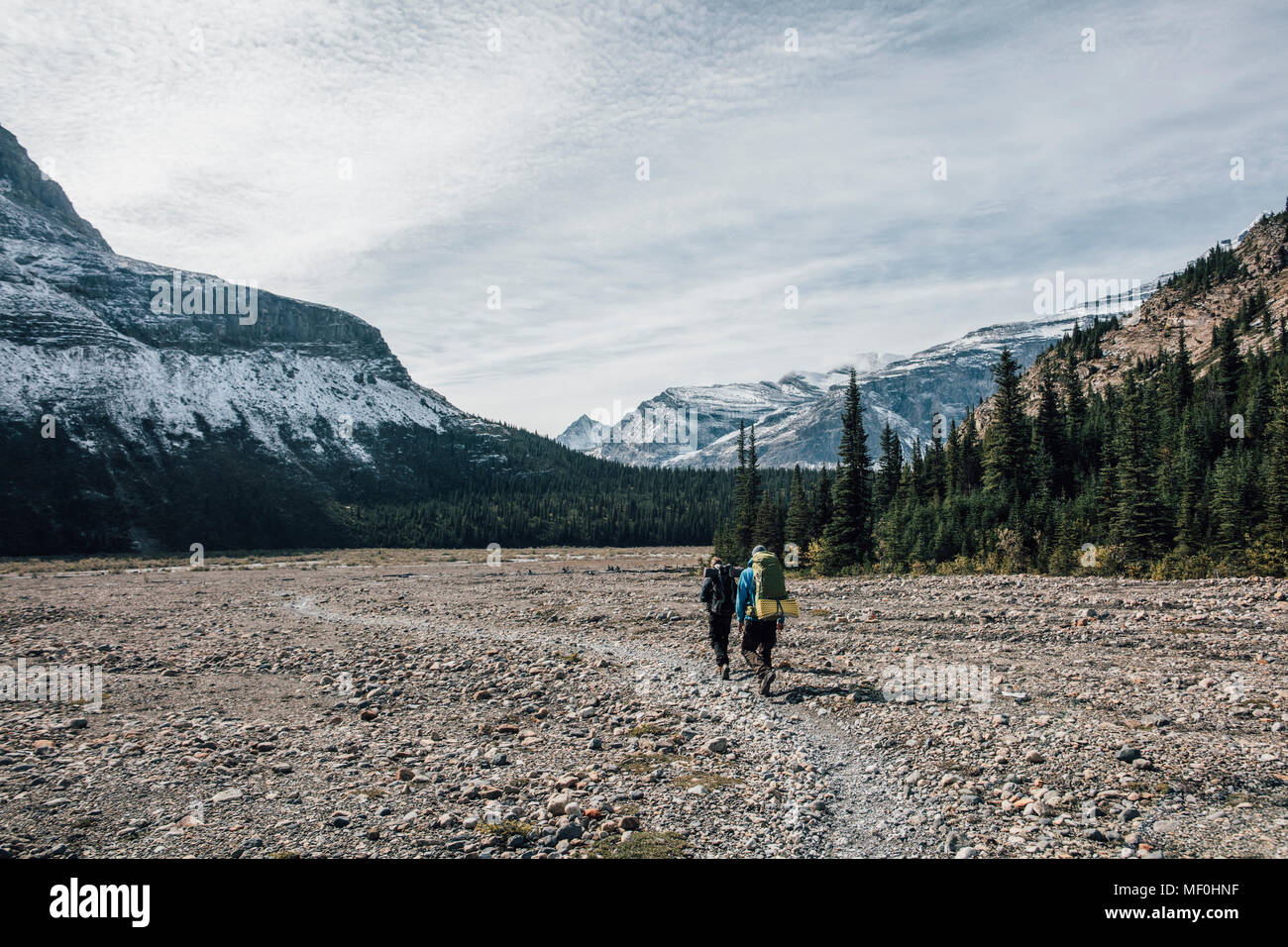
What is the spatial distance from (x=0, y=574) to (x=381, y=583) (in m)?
55.2

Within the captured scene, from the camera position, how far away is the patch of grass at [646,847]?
7039 mm

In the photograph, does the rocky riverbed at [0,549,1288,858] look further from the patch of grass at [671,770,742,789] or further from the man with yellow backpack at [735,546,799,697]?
the man with yellow backpack at [735,546,799,697]

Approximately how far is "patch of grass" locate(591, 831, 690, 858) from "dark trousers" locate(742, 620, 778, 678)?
7.07 metres

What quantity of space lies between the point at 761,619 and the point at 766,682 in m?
1.34

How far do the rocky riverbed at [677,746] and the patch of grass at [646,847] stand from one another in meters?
0.05

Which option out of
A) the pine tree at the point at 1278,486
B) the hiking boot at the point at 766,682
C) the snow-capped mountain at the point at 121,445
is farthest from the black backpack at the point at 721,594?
the snow-capped mountain at the point at 121,445

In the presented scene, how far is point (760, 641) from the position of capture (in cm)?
1486

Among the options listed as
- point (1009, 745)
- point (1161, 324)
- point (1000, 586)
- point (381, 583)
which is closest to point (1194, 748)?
point (1009, 745)

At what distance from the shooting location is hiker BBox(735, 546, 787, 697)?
1439 cm

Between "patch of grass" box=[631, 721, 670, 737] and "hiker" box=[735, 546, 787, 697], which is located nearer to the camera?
Result: "patch of grass" box=[631, 721, 670, 737]

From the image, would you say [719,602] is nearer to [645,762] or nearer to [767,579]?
[767,579]

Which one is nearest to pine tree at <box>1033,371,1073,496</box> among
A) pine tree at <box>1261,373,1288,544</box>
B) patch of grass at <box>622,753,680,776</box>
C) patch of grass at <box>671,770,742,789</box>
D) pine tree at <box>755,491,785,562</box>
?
pine tree at <box>1261,373,1288,544</box>

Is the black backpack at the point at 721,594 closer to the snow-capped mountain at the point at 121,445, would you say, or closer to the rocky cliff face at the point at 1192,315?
the rocky cliff face at the point at 1192,315

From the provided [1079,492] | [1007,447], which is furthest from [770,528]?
[1079,492]
